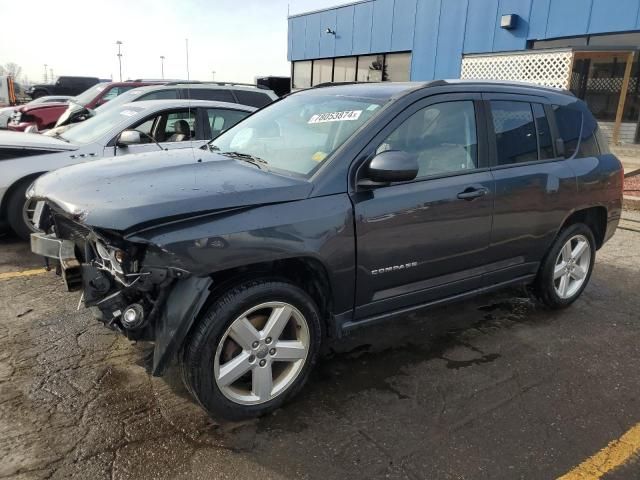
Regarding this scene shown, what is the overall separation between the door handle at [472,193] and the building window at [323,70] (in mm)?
23297

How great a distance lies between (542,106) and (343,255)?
231 centimetres

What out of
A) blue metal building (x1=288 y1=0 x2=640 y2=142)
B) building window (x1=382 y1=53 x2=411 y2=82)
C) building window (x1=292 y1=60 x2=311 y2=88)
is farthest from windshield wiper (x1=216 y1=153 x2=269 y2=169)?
building window (x1=292 y1=60 x2=311 y2=88)

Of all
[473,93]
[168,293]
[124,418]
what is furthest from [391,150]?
[124,418]

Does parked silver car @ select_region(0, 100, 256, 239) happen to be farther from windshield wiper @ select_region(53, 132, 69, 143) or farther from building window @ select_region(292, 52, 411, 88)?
building window @ select_region(292, 52, 411, 88)

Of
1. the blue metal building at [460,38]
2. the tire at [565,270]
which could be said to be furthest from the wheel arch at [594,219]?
the blue metal building at [460,38]

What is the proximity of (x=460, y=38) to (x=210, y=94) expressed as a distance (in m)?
12.6

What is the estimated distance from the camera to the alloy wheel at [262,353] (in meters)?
2.65

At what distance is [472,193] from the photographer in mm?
3393

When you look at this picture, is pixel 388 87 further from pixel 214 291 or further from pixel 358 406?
pixel 358 406

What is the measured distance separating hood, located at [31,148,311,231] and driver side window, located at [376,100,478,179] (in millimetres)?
763

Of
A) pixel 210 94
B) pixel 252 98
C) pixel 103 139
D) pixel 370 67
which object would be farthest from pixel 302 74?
pixel 103 139

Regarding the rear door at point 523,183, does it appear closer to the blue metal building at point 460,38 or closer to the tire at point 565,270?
the tire at point 565,270

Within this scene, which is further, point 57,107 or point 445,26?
point 445,26

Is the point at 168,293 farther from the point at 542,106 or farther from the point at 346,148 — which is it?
the point at 542,106
